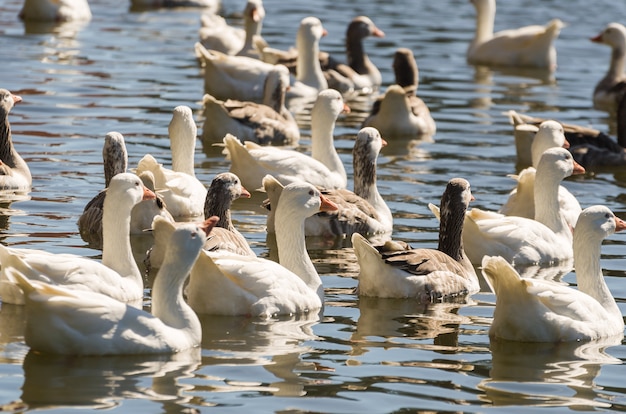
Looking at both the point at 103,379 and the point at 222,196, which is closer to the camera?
the point at 103,379

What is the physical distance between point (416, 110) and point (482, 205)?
534cm

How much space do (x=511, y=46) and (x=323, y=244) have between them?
15.8 metres

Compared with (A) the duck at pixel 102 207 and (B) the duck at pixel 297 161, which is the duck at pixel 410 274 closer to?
(A) the duck at pixel 102 207

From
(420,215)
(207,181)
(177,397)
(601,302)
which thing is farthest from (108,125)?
(177,397)

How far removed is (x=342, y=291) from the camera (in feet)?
40.1

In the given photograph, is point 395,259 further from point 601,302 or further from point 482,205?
point 482,205

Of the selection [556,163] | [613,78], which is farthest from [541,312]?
[613,78]

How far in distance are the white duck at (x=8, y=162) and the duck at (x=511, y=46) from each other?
49.7 ft

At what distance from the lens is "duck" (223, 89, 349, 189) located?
52.0 feet

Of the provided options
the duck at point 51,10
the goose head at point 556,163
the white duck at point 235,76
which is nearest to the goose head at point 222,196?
the goose head at point 556,163

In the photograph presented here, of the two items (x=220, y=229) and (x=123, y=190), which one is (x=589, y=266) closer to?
(x=220, y=229)

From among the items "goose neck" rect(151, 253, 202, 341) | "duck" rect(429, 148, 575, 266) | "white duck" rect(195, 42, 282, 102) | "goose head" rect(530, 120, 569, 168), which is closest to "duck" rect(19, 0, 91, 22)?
"white duck" rect(195, 42, 282, 102)

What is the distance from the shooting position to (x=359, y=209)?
1466cm

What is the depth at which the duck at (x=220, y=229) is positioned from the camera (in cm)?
1170
